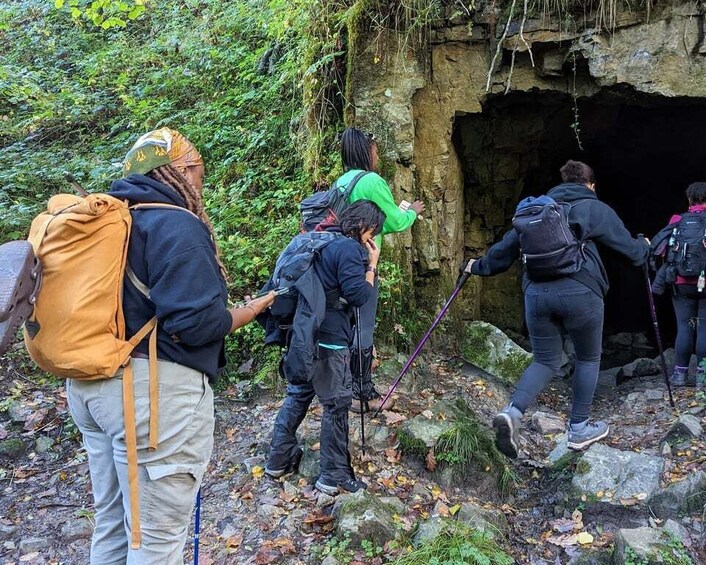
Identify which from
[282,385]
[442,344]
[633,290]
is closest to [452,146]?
[442,344]

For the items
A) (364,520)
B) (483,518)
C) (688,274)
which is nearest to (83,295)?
(364,520)

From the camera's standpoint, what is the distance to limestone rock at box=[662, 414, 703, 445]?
14.0 feet

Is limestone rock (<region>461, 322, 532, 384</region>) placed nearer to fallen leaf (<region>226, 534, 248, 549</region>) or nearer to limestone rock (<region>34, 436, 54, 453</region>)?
fallen leaf (<region>226, 534, 248, 549</region>)

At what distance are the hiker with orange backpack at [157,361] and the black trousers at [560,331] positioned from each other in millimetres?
2591

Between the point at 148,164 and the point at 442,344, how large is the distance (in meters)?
4.72

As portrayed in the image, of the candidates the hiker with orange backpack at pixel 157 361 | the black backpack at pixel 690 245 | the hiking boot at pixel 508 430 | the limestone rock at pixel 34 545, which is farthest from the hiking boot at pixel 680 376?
the limestone rock at pixel 34 545

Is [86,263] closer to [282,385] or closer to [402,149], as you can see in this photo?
[282,385]

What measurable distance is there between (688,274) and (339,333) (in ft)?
13.6

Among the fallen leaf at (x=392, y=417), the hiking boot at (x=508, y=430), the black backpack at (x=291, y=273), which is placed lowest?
the fallen leaf at (x=392, y=417)

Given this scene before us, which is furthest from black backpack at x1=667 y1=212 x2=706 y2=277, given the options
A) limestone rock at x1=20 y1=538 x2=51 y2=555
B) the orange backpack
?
limestone rock at x1=20 y1=538 x2=51 y2=555

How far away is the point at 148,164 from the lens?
224cm

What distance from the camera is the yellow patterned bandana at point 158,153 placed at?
7.35 ft

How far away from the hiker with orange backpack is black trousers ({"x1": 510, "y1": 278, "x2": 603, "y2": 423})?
2591mm

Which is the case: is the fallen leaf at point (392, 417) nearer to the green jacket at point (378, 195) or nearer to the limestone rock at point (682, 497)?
the green jacket at point (378, 195)
